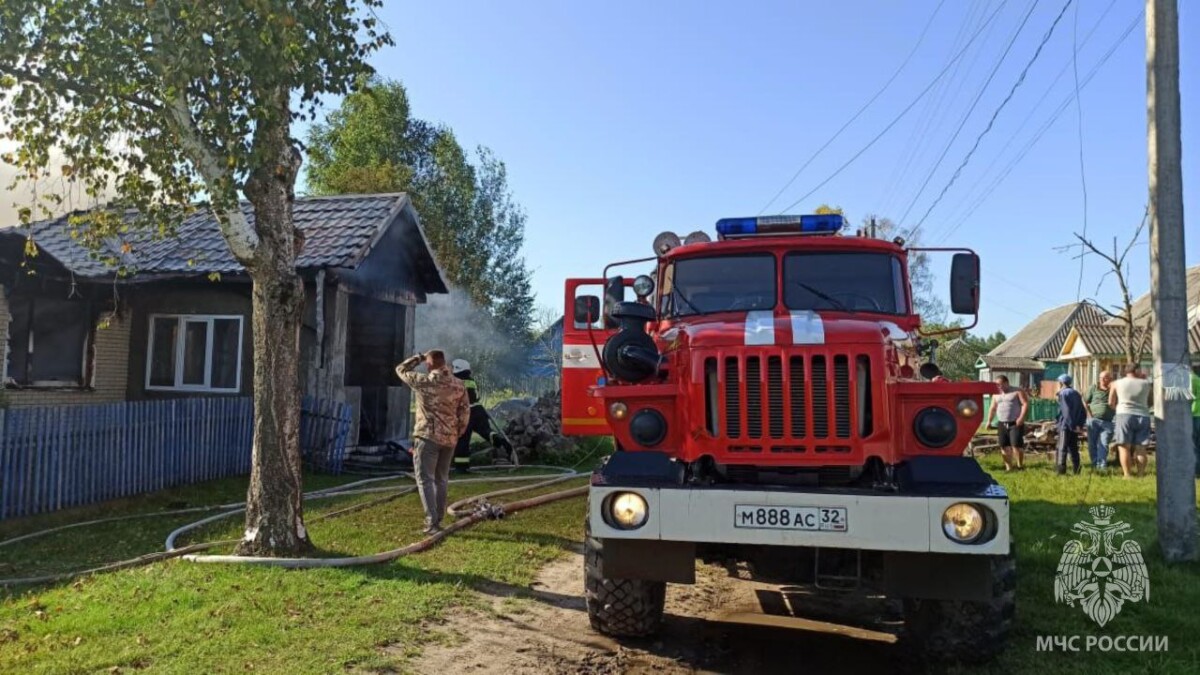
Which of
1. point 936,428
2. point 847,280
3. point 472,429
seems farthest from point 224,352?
point 936,428

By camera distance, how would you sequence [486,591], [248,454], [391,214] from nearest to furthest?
[486,591], [248,454], [391,214]

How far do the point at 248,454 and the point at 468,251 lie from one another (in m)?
21.8

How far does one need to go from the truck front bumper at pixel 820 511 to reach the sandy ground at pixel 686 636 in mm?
962

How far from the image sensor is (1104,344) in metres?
28.1

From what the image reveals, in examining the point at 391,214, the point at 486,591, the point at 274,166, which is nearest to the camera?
the point at 486,591

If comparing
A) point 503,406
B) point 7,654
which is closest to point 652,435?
point 7,654

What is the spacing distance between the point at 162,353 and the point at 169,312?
0.82 m

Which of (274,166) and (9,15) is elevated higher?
(9,15)

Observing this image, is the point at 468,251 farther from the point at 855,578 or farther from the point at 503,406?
the point at 855,578

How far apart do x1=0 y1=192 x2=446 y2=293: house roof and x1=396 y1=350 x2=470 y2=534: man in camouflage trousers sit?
5.26 m

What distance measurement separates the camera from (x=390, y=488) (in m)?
10.3

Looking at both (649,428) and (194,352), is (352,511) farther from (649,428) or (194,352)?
(194,352)

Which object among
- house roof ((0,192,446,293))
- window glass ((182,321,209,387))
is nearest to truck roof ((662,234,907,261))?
house roof ((0,192,446,293))

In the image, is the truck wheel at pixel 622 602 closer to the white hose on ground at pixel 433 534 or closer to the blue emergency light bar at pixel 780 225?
the white hose on ground at pixel 433 534
